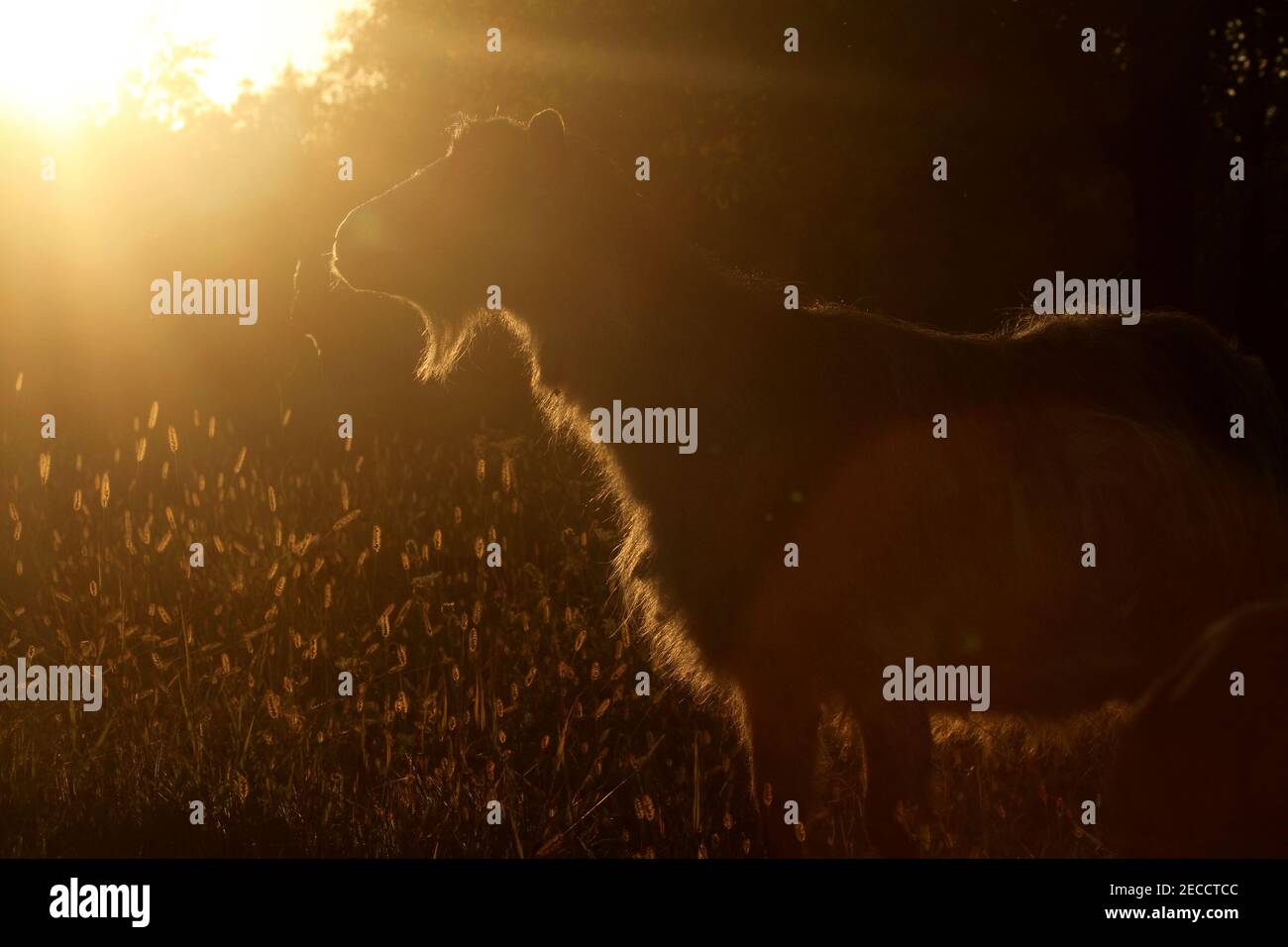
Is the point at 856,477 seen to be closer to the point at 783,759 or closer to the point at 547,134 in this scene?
the point at 783,759

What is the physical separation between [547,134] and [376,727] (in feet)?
7.95

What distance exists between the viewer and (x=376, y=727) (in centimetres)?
509

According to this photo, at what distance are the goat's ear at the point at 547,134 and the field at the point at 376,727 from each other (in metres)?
1.33

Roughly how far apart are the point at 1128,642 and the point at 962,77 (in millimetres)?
9742

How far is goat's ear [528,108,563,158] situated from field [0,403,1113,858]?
4.36ft

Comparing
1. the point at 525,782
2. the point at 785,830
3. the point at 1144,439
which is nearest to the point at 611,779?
the point at 525,782

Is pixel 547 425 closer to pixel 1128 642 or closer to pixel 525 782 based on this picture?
pixel 525 782

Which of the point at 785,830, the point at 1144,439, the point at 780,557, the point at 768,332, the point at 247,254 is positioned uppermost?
the point at 247,254

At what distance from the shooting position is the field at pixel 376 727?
454 cm

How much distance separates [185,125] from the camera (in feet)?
121

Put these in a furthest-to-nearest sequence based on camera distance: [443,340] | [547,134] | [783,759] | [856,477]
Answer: [443,340], [547,134], [783,759], [856,477]

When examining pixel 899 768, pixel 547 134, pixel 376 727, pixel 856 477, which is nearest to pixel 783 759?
pixel 899 768

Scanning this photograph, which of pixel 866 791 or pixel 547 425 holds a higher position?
pixel 547 425

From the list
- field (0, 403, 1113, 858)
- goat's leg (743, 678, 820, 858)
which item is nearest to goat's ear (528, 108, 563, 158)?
field (0, 403, 1113, 858)
